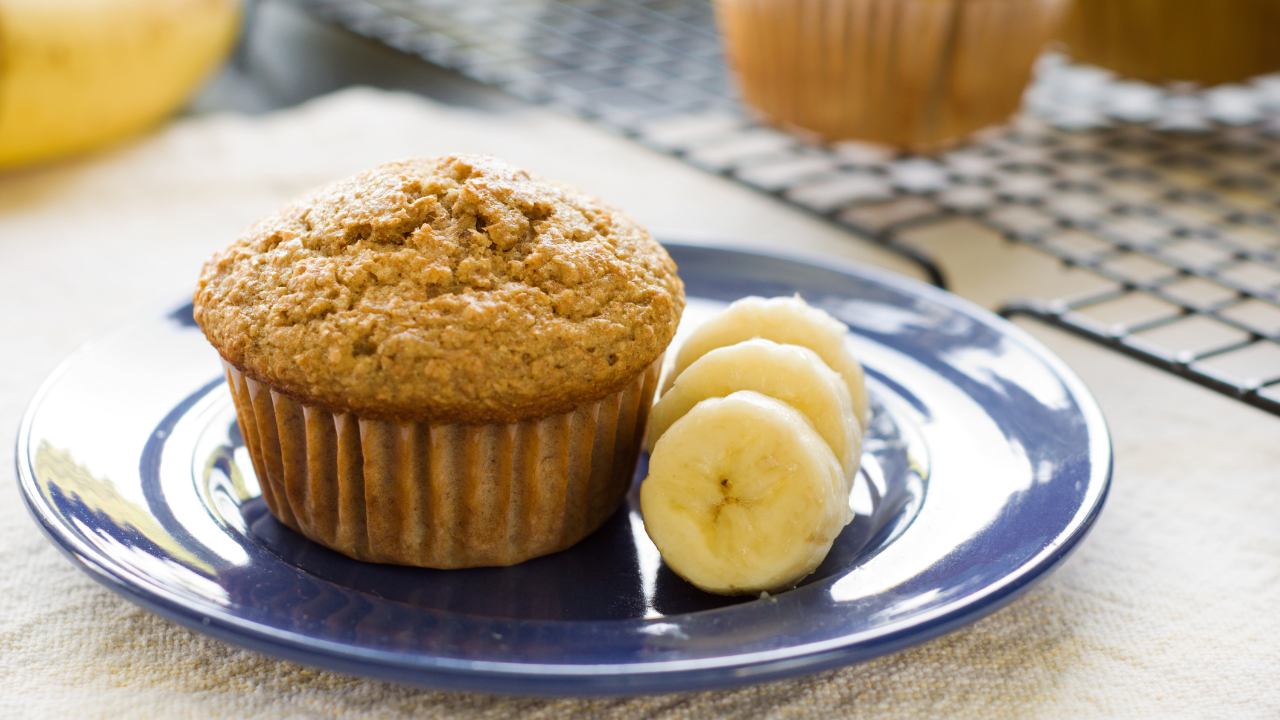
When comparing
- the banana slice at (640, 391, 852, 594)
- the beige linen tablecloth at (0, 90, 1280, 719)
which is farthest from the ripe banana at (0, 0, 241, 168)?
the banana slice at (640, 391, 852, 594)

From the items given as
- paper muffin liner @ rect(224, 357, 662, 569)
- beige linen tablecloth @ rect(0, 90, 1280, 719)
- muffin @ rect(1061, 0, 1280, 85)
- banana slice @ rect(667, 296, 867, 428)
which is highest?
muffin @ rect(1061, 0, 1280, 85)

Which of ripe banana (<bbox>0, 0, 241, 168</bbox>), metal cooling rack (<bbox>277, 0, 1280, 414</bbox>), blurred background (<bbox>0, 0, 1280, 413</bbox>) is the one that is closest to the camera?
metal cooling rack (<bbox>277, 0, 1280, 414</bbox>)

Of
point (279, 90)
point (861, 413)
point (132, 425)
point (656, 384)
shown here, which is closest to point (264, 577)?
point (132, 425)

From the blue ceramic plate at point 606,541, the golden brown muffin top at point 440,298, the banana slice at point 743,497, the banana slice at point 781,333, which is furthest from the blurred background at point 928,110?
the golden brown muffin top at point 440,298

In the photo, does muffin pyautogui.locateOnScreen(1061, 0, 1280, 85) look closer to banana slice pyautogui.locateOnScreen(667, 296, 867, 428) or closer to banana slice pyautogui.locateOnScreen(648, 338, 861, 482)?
banana slice pyautogui.locateOnScreen(667, 296, 867, 428)

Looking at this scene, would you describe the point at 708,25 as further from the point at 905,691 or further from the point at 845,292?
the point at 905,691

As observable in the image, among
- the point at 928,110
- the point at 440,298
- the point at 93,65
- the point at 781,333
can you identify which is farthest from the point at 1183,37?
the point at 93,65

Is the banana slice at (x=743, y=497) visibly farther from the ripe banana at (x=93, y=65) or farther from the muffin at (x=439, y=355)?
the ripe banana at (x=93, y=65)
